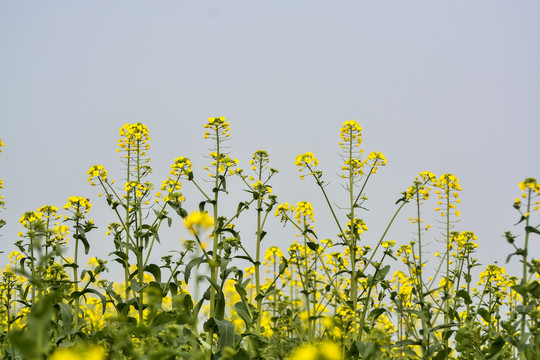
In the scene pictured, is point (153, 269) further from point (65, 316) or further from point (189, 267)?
point (65, 316)

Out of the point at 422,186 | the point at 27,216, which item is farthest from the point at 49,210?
the point at 422,186

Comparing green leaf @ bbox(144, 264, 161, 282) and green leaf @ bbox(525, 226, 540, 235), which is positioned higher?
green leaf @ bbox(525, 226, 540, 235)

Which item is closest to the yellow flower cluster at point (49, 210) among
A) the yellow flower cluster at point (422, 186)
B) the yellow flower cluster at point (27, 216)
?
the yellow flower cluster at point (27, 216)

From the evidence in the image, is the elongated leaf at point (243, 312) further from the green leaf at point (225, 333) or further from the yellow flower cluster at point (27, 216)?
the yellow flower cluster at point (27, 216)

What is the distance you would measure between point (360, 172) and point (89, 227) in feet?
9.39

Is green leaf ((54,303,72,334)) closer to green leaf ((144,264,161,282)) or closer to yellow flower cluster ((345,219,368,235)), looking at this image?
green leaf ((144,264,161,282))

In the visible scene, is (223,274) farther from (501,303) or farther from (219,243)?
(501,303)

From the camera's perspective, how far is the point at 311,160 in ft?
20.5

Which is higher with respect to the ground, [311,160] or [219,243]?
[311,160]

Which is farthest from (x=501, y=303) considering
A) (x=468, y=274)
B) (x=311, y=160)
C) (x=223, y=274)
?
(x=223, y=274)

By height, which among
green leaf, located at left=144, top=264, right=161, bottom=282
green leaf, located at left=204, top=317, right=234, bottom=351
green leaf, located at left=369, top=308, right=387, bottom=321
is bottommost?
green leaf, located at left=204, top=317, right=234, bottom=351

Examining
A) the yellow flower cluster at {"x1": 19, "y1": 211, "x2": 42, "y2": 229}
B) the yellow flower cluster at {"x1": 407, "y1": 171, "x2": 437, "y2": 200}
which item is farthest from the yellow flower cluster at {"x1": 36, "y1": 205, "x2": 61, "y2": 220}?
the yellow flower cluster at {"x1": 407, "y1": 171, "x2": 437, "y2": 200}

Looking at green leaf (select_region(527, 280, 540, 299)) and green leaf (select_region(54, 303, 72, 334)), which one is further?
green leaf (select_region(54, 303, 72, 334))

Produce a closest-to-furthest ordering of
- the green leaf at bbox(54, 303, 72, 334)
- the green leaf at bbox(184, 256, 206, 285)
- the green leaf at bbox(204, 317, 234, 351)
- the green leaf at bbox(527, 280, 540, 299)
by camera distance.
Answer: the green leaf at bbox(527, 280, 540, 299), the green leaf at bbox(54, 303, 72, 334), the green leaf at bbox(204, 317, 234, 351), the green leaf at bbox(184, 256, 206, 285)
